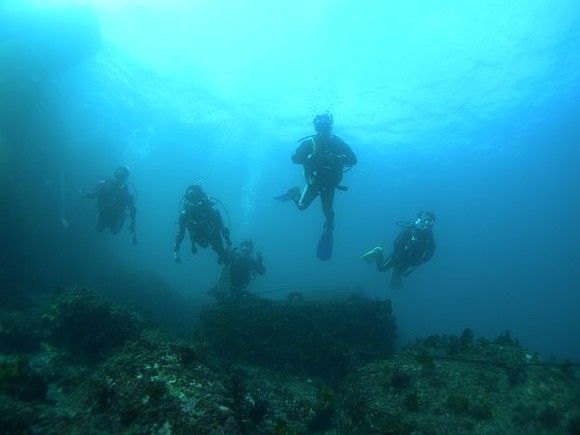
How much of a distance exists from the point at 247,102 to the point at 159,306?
24012mm

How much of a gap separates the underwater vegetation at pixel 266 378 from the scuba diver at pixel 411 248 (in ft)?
10.2

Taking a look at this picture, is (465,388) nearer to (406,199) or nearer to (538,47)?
(538,47)

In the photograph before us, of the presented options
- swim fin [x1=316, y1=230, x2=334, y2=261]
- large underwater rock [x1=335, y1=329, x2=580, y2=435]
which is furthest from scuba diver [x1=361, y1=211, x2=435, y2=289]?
large underwater rock [x1=335, y1=329, x2=580, y2=435]

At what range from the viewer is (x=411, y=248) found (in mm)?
11516

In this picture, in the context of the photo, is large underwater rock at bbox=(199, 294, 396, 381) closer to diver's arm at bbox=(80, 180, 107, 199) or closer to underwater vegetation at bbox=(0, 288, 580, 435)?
underwater vegetation at bbox=(0, 288, 580, 435)

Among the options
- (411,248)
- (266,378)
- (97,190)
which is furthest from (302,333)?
(97,190)

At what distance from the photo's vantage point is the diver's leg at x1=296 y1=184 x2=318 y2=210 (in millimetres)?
10109

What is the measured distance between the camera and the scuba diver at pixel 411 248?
11.5 m

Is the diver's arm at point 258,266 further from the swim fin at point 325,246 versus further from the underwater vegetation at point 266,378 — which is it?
the underwater vegetation at point 266,378

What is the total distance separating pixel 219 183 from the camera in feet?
285

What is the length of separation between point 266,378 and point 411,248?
635 cm

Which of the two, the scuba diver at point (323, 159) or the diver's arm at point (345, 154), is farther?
the diver's arm at point (345, 154)

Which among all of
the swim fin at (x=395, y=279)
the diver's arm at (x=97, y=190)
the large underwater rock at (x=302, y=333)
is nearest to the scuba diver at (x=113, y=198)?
the diver's arm at (x=97, y=190)

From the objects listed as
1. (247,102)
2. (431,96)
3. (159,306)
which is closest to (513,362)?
(159,306)
